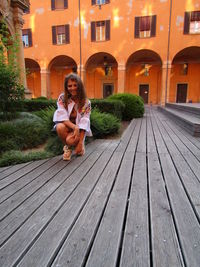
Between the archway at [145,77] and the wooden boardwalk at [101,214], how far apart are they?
17.1 m

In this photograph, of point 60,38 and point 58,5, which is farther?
point 60,38

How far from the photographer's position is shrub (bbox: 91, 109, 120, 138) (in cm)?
403

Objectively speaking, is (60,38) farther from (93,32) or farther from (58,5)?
(93,32)

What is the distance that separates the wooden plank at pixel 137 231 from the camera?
0.94 m

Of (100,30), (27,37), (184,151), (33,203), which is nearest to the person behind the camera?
(33,203)

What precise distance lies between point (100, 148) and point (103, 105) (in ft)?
10.8

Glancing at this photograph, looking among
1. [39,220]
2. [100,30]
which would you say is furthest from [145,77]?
[39,220]

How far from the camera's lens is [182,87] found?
699 inches

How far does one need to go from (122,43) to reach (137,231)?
16.7m

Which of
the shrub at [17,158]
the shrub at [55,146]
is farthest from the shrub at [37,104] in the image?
the shrub at [17,158]

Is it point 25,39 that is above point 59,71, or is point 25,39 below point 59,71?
above

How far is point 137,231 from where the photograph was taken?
→ 1.14 meters

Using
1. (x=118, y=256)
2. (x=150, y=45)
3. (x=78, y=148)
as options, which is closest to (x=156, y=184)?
(x=118, y=256)

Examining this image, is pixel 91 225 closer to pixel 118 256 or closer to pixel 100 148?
pixel 118 256
